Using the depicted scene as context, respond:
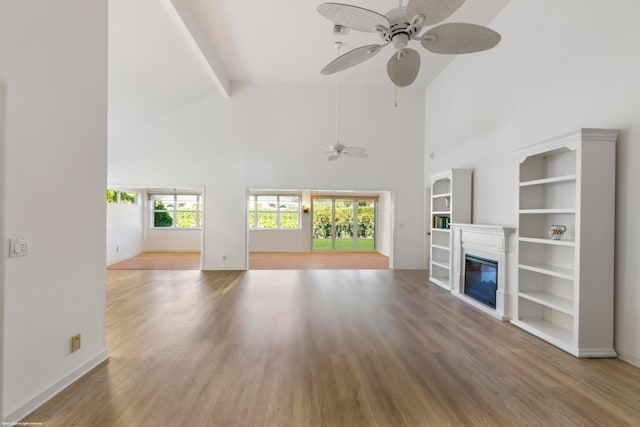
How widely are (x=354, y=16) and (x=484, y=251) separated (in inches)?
154

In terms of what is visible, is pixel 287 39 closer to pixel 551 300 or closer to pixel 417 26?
pixel 417 26

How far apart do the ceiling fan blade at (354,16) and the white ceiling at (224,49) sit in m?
2.77

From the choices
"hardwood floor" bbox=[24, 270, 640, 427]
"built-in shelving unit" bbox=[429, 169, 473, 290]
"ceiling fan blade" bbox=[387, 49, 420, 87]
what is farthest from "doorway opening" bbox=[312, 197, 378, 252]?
"ceiling fan blade" bbox=[387, 49, 420, 87]

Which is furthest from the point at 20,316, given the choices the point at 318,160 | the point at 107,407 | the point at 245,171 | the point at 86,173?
the point at 318,160

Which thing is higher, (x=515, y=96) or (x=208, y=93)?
(x=208, y=93)

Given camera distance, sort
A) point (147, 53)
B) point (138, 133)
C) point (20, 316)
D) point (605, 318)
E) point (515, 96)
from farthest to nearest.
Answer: point (138, 133)
point (147, 53)
point (515, 96)
point (605, 318)
point (20, 316)

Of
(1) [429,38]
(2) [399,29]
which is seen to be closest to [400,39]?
(2) [399,29]

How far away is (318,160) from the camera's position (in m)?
7.50

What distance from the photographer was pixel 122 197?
9.72 meters

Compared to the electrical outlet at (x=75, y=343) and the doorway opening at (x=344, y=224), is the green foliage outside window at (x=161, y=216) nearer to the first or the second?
the doorway opening at (x=344, y=224)

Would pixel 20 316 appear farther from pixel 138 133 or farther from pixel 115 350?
pixel 138 133

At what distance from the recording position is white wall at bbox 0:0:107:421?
1912 mm

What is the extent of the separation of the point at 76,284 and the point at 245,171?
5192 mm

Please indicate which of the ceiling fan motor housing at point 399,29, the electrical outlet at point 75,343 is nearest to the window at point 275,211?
the electrical outlet at point 75,343
